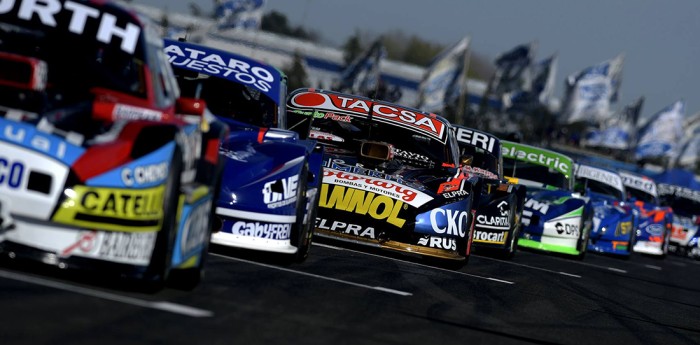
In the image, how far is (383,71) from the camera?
363ft

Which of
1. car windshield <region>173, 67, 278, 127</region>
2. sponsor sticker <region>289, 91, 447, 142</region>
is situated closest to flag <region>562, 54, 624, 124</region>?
sponsor sticker <region>289, 91, 447, 142</region>

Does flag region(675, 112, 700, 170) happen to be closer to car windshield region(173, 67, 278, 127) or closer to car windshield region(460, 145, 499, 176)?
car windshield region(460, 145, 499, 176)

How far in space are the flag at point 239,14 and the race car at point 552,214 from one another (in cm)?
2723

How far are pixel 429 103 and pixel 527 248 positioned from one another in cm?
3195

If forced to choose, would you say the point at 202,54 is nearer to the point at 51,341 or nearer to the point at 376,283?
the point at 376,283

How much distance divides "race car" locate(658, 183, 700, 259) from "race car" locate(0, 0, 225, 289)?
22.8 meters

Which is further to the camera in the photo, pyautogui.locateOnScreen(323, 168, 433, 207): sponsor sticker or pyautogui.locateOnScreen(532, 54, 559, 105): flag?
pyautogui.locateOnScreen(532, 54, 559, 105): flag

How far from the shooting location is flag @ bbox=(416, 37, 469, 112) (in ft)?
165

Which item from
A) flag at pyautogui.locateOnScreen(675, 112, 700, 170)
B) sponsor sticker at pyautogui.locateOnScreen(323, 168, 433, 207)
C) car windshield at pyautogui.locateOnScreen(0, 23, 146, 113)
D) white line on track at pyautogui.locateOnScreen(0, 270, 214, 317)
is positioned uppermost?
flag at pyautogui.locateOnScreen(675, 112, 700, 170)

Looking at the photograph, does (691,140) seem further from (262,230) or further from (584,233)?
(262,230)

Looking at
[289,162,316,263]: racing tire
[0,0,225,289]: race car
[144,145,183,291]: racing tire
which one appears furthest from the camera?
[289,162,316,263]: racing tire

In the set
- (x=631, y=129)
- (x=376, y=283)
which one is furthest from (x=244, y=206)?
(x=631, y=129)

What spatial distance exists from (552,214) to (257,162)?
9.55 meters

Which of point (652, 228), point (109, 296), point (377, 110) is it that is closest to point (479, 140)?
point (377, 110)
